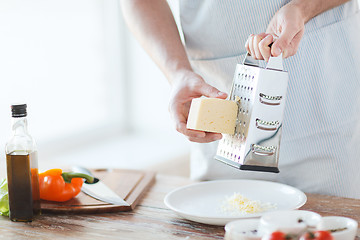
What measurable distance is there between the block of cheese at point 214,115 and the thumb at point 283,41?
18 cm

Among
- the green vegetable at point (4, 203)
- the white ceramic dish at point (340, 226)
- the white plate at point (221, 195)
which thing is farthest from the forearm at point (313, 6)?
the green vegetable at point (4, 203)

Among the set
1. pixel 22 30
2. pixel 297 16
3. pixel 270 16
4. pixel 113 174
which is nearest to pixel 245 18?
pixel 270 16

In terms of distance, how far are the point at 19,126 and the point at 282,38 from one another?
71cm

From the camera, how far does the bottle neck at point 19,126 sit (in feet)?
4.04

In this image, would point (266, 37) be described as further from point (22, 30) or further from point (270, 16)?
point (22, 30)

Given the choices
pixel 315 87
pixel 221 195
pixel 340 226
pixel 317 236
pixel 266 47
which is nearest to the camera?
pixel 317 236

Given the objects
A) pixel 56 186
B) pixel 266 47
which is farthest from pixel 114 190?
pixel 266 47

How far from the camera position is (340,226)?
0.97 m

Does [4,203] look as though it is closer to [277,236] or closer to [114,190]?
[114,190]

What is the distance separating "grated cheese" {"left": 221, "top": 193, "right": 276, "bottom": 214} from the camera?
1233mm

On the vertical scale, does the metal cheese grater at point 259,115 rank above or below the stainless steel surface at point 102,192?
above

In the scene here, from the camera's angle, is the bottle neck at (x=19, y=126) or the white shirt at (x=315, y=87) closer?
the bottle neck at (x=19, y=126)

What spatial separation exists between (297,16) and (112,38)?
8.85 ft

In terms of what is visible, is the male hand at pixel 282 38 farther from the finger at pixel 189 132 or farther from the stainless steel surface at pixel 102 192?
the stainless steel surface at pixel 102 192
